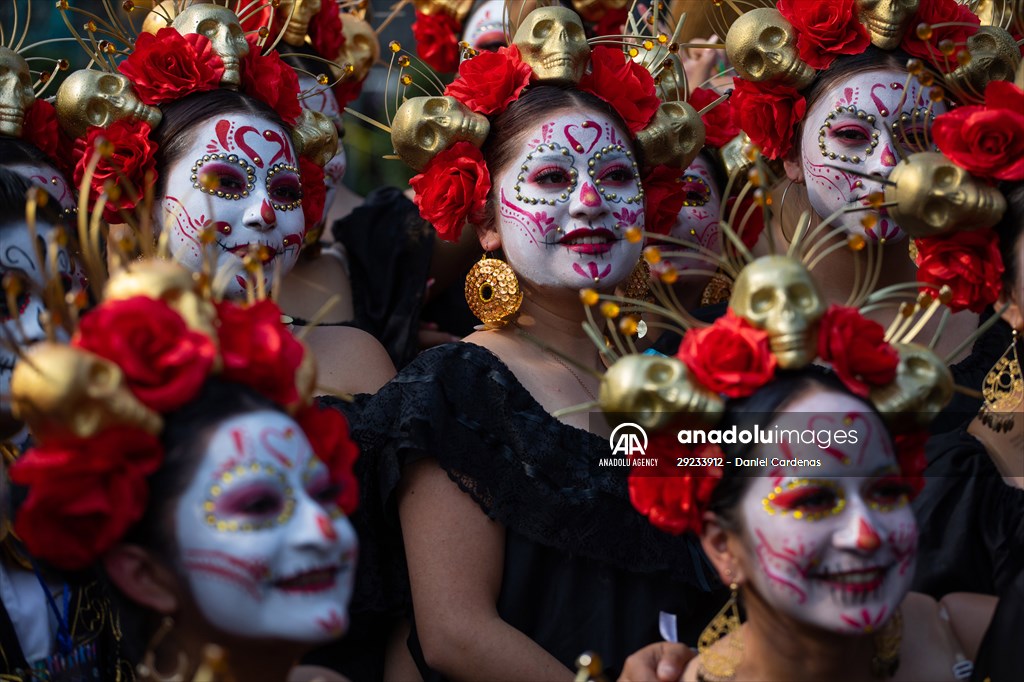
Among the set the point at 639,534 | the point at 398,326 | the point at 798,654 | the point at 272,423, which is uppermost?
the point at 272,423

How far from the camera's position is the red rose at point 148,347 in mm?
2787

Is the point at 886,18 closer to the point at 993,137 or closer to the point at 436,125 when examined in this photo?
the point at 993,137

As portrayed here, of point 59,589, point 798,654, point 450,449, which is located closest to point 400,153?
point 450,449

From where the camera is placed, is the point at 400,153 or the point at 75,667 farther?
the point at 400,153

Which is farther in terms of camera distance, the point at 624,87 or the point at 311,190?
the point at 311,190

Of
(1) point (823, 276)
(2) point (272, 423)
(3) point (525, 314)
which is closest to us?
(2) point (272, 423)

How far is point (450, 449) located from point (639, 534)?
1.74 feet

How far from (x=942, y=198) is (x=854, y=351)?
0.75m

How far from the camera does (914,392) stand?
319 centimetres

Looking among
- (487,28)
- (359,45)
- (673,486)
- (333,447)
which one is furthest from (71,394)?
(487,28)

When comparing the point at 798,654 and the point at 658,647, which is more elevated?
the point at 798,654

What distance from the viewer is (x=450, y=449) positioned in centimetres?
393

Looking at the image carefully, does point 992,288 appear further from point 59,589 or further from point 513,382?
point 59,589

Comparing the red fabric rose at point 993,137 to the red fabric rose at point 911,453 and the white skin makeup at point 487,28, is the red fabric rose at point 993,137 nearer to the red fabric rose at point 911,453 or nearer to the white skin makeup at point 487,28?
the red fabric rose at point 911,453
